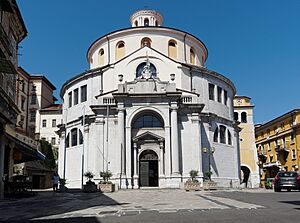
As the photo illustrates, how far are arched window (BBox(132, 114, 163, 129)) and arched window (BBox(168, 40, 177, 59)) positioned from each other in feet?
34.6

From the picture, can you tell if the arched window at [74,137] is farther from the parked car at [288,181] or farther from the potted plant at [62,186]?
the parked car at [288,181]

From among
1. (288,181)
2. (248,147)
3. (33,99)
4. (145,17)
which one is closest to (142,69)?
(145,17)

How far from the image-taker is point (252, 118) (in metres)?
64.6

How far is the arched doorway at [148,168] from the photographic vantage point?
1436 inches

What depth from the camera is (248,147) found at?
62438 millimetres

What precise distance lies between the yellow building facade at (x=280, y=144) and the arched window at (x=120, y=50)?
2974cm

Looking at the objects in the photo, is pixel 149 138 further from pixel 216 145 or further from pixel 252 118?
pixel 252 118

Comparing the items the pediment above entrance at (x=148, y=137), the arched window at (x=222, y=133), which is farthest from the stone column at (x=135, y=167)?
the arched window at (x=222, y=133)

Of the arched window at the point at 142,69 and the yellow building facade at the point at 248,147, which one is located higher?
the arched window at the point at 142,69

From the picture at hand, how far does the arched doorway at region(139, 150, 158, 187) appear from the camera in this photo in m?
36.5

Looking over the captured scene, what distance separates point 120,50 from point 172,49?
6406mm

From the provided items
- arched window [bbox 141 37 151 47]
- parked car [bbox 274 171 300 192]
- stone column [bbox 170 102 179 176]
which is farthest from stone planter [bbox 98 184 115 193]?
arched window [bbox 141 37 151 47]

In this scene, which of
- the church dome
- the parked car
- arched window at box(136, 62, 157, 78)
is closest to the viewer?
the parked car

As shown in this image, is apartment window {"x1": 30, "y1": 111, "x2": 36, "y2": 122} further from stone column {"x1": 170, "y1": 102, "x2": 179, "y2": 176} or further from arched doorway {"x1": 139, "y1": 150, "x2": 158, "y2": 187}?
stone column {"x1": 170, "y1": 102, "x2": 179, "y2": 176}
